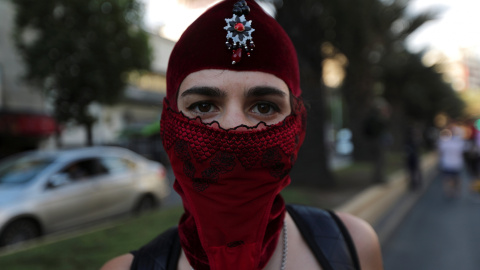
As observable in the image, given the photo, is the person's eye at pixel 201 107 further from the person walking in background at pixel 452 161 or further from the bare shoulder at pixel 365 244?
the person walking in background at pixel 452 161

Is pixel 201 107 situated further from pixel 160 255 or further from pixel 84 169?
pixel 84 169

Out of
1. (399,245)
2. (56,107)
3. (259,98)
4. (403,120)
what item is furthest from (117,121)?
(259,98)

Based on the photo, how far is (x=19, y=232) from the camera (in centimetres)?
532

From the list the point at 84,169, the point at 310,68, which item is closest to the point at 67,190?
the point at 84,169

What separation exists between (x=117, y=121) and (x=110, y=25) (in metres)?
13.1

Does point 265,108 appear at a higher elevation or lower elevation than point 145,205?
higher

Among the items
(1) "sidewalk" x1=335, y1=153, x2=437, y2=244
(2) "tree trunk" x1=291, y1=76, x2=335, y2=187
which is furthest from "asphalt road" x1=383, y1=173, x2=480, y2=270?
(2) "tree trunk" x1=291, y1=76, x2=335, y2=187

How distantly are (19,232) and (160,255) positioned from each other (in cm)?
493

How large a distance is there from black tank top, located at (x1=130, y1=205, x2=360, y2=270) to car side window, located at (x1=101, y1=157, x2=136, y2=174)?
6.01 m

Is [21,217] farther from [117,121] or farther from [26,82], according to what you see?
[117,121]

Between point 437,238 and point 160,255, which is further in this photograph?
point 437,238

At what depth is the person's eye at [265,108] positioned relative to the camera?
1.36 m

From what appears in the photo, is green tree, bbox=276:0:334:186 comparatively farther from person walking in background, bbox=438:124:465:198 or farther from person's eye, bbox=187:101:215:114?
person's eye, bbox=187:101:215:114

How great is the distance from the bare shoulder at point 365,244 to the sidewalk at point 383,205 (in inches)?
173
